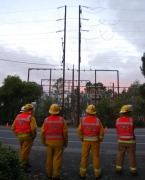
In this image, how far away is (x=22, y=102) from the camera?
132 ft

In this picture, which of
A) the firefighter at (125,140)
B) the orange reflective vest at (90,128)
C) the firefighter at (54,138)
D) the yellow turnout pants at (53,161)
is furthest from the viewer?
the firefighter at (125,140)

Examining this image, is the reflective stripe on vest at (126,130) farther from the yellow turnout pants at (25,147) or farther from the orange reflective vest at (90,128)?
the yellow turnout pants at (25,147)

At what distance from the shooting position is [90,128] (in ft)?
31.1

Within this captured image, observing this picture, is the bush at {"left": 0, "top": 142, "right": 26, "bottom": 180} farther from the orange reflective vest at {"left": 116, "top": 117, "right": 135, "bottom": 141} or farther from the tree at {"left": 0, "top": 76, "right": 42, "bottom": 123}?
the tree at {"left": 0, "top": 76, "right": 42, "bottom": 123}

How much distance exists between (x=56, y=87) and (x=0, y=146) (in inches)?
1847

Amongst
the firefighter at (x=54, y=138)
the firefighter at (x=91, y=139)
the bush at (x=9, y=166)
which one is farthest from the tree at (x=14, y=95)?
the bush at (x=9, y=166)

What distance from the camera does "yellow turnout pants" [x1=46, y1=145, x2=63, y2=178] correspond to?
8.91 meters

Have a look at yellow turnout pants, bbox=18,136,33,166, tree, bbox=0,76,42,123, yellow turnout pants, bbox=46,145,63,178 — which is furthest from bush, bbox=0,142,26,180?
tree, bbox=0,76,42,123

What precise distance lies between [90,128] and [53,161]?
126 cm

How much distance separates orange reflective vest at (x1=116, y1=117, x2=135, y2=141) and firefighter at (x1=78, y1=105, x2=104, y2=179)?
72 cm

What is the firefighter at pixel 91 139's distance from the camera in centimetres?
921

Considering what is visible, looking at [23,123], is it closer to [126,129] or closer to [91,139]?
[91,139]

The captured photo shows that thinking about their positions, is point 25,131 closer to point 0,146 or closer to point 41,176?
point 41,176

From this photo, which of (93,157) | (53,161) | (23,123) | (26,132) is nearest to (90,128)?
(93,157)
